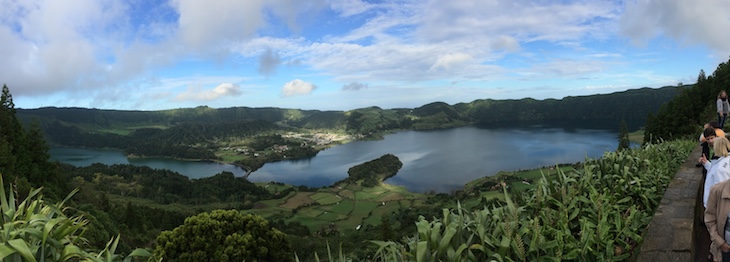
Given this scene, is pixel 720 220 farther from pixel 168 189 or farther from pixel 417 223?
pixel 168 189

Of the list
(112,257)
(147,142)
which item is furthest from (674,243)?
(147,142)

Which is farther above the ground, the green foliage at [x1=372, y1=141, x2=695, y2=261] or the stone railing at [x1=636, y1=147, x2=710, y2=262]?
the green foliage at [x1=372, y1=141, x2=695, y2=261]

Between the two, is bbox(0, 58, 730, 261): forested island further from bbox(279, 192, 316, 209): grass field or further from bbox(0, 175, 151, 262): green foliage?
bbox(279, 192, 316, 209): grass field

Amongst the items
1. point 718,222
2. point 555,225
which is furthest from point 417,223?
point 718,222

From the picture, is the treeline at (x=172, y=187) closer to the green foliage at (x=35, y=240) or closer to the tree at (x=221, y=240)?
the tree at (x=221, y=240)

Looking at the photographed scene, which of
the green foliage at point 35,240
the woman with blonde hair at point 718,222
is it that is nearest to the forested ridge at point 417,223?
the green foliage at point 35,240

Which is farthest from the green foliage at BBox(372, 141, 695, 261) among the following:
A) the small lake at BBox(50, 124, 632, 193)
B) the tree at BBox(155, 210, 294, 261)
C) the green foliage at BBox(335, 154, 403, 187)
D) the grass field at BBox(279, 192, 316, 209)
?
the green foliage at BBox(335, 154, 403, 187)
